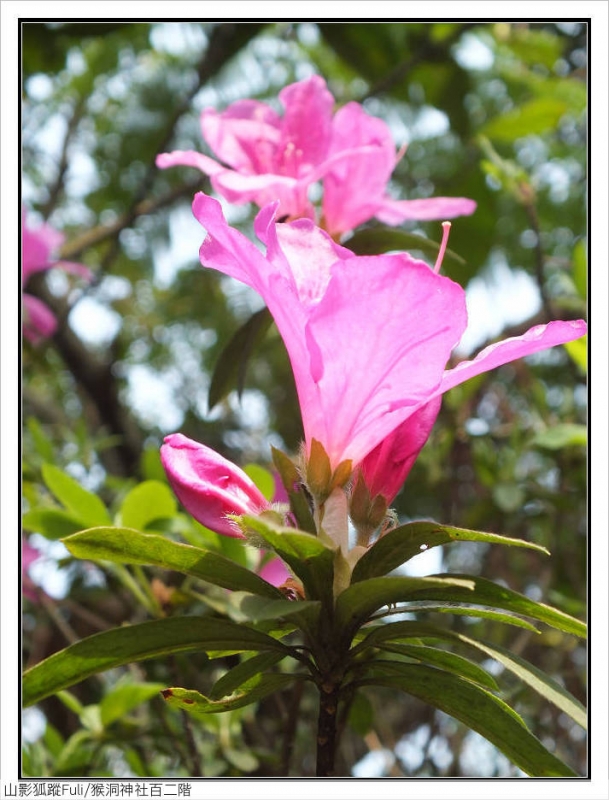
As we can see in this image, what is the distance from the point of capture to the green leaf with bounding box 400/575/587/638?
62 centimetres

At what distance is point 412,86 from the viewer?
246cm

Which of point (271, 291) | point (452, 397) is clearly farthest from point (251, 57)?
point (271, 291)

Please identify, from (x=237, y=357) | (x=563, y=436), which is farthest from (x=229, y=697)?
(x=563, y=436)

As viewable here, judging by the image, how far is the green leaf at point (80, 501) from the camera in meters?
1.20

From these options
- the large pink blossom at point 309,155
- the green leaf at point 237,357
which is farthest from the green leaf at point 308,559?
the large pink blossom at point 309,155

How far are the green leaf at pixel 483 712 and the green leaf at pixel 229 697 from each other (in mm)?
70

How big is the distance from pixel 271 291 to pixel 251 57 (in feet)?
7.69

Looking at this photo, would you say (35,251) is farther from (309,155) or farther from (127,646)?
(127,646)

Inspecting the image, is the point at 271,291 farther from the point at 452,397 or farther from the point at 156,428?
the point at 156,428

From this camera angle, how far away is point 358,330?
2.03 ft

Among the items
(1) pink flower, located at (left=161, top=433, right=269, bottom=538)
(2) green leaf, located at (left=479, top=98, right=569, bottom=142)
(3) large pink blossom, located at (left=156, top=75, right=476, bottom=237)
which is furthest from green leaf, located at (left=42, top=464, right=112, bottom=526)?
(2) green leaf, located at (left=479, top=98, right=569, bottom=142)

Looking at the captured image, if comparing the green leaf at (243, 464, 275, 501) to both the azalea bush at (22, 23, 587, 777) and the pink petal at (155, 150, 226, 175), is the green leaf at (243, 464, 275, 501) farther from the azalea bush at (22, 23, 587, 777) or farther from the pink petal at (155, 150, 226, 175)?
the pink petal at (155, 150, 226, 175)

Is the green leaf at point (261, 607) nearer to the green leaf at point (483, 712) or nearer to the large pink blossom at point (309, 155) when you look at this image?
the green leaf at point (483, 712)

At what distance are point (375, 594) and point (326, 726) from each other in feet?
0.54
